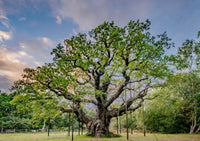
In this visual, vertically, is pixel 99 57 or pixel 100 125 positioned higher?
pixel 99 57

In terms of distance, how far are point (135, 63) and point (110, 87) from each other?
13.5ft

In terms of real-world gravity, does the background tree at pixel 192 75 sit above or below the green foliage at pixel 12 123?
above

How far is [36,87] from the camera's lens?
1073 cm

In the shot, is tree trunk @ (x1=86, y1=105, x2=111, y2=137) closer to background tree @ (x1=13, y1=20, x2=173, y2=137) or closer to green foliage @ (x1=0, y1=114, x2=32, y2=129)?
background tree @ (x1=13, y1=20, x2=173, y2=137)

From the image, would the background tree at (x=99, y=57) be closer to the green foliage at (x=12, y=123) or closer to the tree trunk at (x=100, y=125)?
the tree trunk at (x=100, y=125)

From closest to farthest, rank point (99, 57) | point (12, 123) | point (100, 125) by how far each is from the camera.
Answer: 1. point (99, 57)
2. point (100, 125)
3. point (12, 123)

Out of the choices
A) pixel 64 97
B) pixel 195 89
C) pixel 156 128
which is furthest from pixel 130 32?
pixel 156 128

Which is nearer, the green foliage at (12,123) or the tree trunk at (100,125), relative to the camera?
the tree trunk at (100,125)

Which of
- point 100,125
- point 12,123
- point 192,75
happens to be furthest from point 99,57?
point 12,123

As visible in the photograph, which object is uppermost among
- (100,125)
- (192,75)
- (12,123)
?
(192,75)

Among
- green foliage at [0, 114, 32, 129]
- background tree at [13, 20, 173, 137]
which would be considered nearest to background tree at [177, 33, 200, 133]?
background tree at [13, 20, 173, 137]

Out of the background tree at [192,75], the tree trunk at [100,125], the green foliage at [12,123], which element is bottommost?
the green foliage at [12,123]

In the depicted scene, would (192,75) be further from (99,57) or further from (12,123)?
(12,123)

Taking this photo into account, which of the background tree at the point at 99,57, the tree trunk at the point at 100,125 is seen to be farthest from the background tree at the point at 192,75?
the tree trunk at the point at 100,125
